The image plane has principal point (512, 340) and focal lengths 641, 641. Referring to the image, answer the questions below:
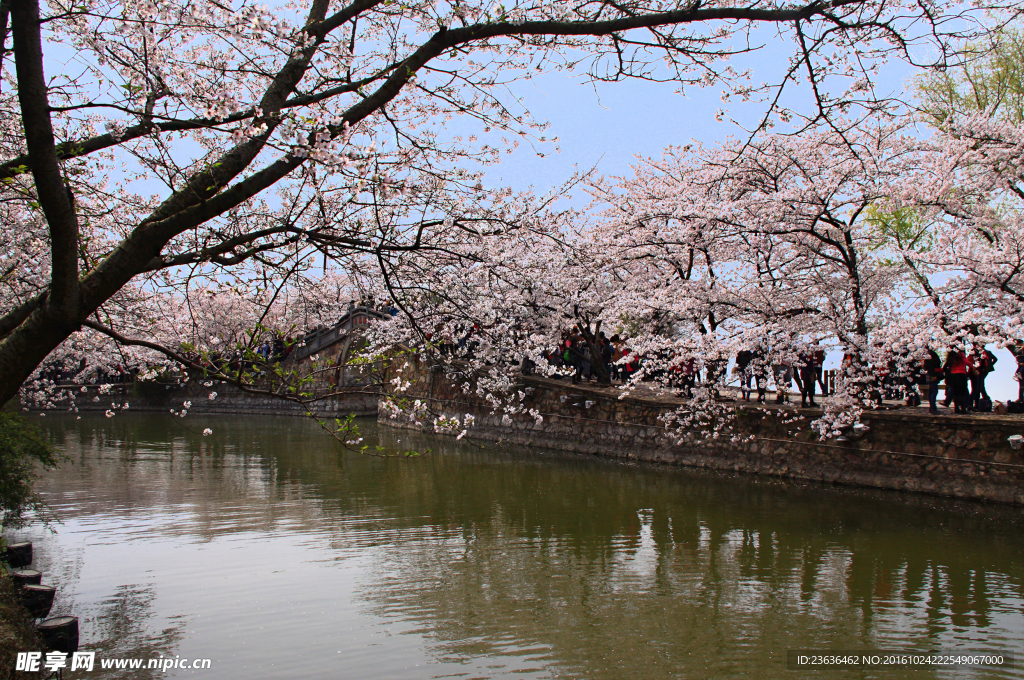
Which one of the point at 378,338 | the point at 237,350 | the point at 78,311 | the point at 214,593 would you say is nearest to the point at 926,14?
the point at 237,350

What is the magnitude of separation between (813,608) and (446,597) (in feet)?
10.8

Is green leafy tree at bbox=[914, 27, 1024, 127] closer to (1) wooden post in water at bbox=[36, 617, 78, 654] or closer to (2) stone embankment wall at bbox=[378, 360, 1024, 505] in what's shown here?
(2) stone embankment wall at bbox=[378, 360, 1024, 505]

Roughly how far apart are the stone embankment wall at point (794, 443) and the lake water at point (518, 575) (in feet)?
1.47

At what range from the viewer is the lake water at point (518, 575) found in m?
4.72

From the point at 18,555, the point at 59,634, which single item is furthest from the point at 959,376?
the point at 18,555

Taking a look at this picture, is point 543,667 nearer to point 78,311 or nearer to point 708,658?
point 708,658

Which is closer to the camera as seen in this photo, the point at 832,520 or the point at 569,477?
the point at 832,520

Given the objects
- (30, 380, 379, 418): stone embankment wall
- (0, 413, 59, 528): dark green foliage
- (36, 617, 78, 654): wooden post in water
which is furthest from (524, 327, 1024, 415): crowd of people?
(30, 380, 379, 418): stone embankment wall

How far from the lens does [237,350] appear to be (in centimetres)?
417

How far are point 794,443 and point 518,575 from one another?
794cm

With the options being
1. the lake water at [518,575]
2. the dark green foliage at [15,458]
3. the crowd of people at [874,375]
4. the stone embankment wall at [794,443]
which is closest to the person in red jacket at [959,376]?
the crowd of people at [874,375]

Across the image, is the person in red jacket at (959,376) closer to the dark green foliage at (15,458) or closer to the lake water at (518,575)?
the lake water at (518,575)

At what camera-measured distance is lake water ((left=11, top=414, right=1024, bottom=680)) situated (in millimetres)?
4723

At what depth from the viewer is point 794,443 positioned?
12.3 meters
